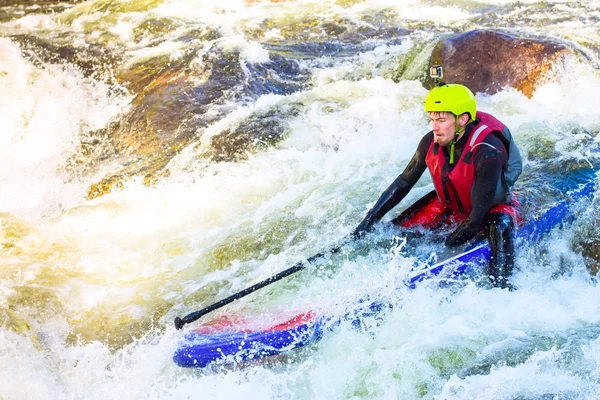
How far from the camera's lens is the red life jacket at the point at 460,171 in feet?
13.8

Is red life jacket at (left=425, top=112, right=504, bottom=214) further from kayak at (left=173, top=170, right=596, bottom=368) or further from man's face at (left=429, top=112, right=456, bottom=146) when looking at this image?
kayak at (left=173, top=170, right=596, bottom=368)

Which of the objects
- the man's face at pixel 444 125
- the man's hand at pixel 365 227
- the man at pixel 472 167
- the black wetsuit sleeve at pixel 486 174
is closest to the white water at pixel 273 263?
the man's hand at pixel 365 227

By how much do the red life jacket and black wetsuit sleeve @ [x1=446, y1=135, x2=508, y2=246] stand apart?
58 millimetres

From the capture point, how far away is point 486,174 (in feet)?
13.5

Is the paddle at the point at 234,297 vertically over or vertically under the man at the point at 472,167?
under

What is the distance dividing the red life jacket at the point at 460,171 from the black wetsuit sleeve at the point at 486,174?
0.06 metres

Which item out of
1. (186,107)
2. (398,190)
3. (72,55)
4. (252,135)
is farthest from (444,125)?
(72,55)

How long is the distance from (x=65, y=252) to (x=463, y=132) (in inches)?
148

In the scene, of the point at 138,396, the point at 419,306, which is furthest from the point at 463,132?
the point at 138,396

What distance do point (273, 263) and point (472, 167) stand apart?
6.04 ft

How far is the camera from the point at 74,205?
6.39 m

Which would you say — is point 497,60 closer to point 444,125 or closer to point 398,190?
point 398,190

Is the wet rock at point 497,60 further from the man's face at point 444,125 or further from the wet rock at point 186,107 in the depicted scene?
the man's face at point 444,125

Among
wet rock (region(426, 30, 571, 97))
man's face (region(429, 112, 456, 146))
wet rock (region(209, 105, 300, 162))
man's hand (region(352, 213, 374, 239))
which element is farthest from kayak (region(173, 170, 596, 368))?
wet rock (region(426, 30, 571, 97))
